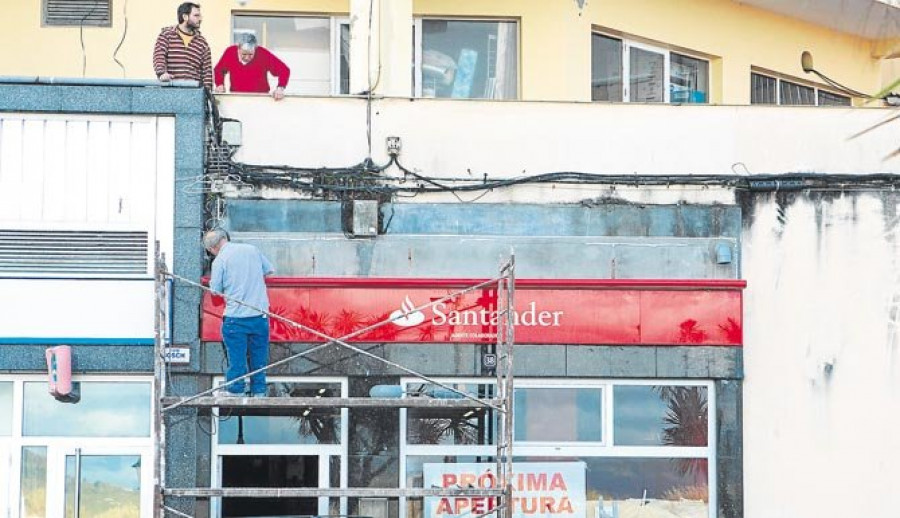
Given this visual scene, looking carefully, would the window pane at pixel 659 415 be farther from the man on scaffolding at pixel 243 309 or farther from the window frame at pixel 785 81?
the window frame at pixel 785 81

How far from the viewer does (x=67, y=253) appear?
1412 cm

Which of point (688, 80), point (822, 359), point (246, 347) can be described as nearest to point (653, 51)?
point (688, 80)

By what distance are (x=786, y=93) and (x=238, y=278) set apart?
8182 mm

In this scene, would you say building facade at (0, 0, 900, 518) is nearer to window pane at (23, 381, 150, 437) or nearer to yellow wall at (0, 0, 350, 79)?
window pane at (23, 381, 150, 437)

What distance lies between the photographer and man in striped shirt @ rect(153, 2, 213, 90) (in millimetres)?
14828

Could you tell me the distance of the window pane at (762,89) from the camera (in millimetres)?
18656

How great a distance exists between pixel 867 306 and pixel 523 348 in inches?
124

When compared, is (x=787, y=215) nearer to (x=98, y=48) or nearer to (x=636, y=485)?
(x=636, y=485)

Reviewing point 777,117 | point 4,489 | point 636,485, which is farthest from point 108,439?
point 777,117

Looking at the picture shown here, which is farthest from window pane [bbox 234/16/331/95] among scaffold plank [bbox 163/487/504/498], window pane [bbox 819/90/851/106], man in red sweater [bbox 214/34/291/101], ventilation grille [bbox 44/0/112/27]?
window pane [bbox 819/90/851/106]

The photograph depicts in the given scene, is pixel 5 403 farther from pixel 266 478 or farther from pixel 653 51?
pixel 653 51

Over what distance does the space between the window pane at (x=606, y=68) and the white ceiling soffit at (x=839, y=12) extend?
6.03 ft

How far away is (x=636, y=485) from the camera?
14523 mm

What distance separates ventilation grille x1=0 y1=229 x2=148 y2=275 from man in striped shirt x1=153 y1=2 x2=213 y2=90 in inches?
64.9
